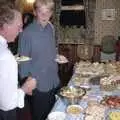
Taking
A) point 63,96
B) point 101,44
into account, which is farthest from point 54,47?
point 101,44

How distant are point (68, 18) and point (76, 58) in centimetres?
78

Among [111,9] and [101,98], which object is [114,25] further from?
[101,98]

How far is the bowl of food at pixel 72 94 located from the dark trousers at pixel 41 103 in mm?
307

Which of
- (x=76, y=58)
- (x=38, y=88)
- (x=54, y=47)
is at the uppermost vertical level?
A: (x=54, y=47)

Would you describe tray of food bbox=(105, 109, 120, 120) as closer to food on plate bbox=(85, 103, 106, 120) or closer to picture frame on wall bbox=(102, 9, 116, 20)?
food on plate bbox=(85, 103, 106, 120)

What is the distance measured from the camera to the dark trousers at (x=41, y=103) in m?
3.25

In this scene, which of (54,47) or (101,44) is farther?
(101,44)

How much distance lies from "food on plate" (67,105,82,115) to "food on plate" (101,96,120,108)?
25 centimetres

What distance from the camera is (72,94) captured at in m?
2.91

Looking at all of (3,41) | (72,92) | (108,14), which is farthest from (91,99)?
(108,14)

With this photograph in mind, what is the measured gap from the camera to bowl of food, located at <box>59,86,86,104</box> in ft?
9.22

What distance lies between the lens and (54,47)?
328 centimetres

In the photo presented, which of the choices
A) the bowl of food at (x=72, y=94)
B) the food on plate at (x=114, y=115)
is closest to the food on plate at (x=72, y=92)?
the bowl of food at (x=72, y=94)

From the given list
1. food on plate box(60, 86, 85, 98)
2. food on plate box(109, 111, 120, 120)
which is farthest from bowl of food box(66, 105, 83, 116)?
food on plate box(109, 111, 120, 120)
